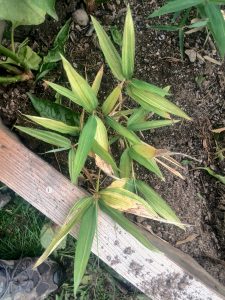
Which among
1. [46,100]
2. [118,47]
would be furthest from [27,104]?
[118,47]

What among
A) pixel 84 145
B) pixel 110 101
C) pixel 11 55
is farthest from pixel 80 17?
pixel 84 145

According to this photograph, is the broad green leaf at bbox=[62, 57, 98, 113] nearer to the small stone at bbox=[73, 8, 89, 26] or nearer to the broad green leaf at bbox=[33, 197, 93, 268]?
the broad green leaf at bbox=[33, 197, 93, 268]

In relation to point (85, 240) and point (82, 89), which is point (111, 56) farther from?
point (85, 240)

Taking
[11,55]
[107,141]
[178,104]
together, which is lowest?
[178,104]

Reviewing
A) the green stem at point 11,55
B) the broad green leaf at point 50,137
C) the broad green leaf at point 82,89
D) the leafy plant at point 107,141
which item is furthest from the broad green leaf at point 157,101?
the green stem at point 11,55

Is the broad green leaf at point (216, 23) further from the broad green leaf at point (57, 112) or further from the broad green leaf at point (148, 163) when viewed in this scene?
the broad green leaf at point (57, 112)

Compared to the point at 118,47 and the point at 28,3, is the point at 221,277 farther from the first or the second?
the point at 28,3
